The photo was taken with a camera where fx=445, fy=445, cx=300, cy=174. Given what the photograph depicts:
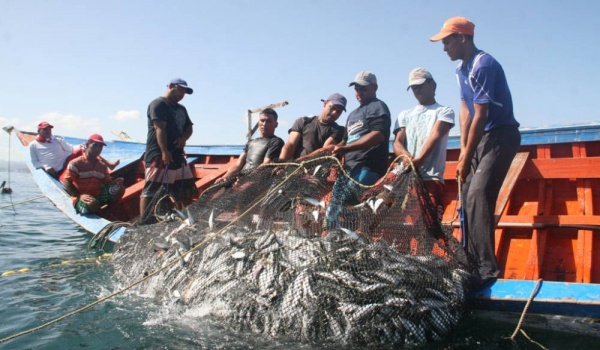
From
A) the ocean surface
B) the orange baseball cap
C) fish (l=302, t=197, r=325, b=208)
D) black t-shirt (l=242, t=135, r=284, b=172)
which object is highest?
the orange baseball cap

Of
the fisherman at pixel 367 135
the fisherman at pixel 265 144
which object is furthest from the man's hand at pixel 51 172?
the fisherman at pixel 367 135

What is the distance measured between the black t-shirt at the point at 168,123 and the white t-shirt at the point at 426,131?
166 inches

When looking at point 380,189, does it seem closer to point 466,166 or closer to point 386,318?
point 466,166

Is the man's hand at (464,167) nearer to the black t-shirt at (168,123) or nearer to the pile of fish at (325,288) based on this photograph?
the pile of fish at (325,288)

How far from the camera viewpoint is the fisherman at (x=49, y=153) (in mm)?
10680

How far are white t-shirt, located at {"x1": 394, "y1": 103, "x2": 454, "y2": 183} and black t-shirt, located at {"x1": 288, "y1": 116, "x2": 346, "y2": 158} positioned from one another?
94 cm

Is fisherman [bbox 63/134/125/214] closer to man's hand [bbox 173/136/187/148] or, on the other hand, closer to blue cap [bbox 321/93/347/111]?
man's hand [bbox 173/136/187/148]

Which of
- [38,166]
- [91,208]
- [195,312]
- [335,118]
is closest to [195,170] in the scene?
[91,208]

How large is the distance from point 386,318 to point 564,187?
4.06 m

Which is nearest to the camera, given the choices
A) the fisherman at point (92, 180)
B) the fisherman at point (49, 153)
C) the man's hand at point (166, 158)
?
the man's hand at point (166, 158)

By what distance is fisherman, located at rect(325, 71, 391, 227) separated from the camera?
602 centimetres

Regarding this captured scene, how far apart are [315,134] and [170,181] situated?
3191mm

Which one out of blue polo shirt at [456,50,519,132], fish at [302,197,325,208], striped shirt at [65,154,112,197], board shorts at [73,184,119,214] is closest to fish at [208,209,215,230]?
fish at [302,197,325,208]

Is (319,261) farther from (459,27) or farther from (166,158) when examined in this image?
(166,158)
